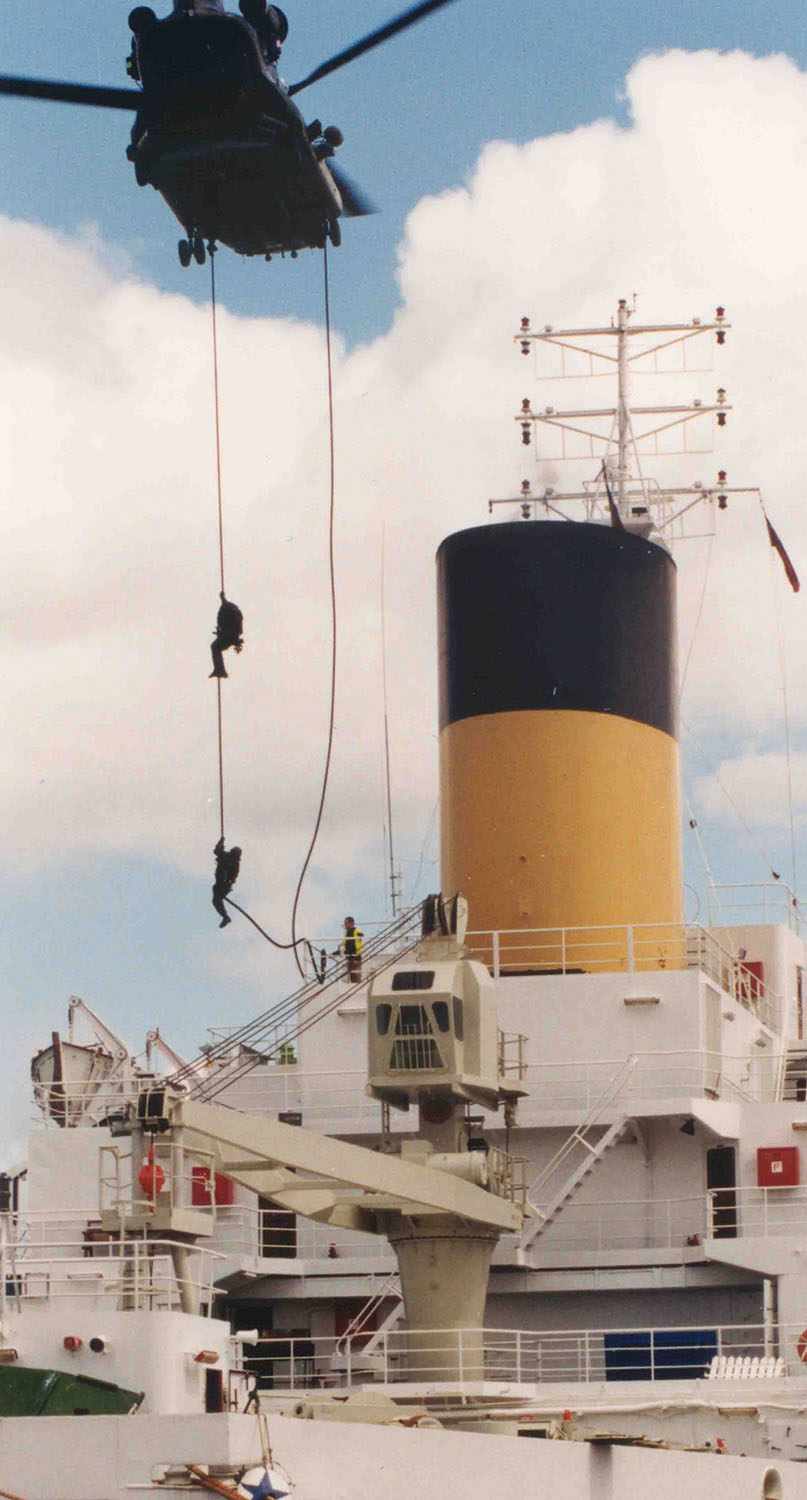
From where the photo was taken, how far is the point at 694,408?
98.0 ft

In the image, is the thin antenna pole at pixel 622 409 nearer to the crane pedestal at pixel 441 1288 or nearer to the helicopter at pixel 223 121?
the crane pedestal at pixel 441 1288

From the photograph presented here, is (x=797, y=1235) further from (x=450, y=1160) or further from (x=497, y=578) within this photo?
(x=497, y=578)

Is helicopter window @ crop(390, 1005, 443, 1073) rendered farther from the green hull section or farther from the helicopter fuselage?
the helicopter fuselage

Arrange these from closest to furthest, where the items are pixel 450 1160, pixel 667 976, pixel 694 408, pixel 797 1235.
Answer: pixel 450 1160
pixel 797 1235
pixel 667 976
pixel 694 408

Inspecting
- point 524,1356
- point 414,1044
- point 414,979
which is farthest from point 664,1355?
point 414,979

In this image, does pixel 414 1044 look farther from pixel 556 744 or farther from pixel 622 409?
pixel 622 409

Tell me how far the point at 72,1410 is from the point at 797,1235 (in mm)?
9753

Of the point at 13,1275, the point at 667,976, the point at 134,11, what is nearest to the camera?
the point at 134,11

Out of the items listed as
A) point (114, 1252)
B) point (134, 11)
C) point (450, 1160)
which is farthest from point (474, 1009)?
point (134, 11)

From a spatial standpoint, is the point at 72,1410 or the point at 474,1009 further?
the point at 474,1009

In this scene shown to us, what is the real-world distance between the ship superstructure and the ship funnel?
0.03 meters

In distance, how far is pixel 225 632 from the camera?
17.0 meters

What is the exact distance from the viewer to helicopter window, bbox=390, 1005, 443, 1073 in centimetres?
2083

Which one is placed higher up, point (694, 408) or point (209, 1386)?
point (694, 408)
